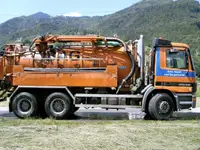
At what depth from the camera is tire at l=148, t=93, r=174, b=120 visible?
1330cm

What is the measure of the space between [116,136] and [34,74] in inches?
229

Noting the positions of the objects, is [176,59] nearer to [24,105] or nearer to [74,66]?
[74,66]

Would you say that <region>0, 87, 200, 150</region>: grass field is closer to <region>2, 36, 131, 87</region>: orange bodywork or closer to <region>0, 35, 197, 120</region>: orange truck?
<region>0, 35, 197, 120</region>: orange truck

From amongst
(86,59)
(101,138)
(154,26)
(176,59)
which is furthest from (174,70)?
(154,26)

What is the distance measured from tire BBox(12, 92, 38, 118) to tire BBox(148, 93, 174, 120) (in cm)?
430

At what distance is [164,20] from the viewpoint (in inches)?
6019

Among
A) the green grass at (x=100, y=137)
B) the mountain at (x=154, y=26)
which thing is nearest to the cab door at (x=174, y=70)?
the green grass at (x=100, y=137)

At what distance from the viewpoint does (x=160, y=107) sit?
43.8 ft

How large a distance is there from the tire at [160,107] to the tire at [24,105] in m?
4.30

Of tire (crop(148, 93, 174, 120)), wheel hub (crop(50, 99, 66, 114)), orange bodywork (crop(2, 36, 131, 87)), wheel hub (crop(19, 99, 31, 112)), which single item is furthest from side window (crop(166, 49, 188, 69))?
wheel hub (crop(19, 99, 31, 112))

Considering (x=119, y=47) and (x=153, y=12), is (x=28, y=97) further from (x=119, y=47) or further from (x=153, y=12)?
(x=153, y=12)

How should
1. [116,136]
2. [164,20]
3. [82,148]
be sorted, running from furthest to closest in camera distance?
1. [164,20]
2. [116,136]
3. [82,148]

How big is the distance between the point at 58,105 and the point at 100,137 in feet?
16.7

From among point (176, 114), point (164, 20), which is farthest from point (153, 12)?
point (176, 114)
